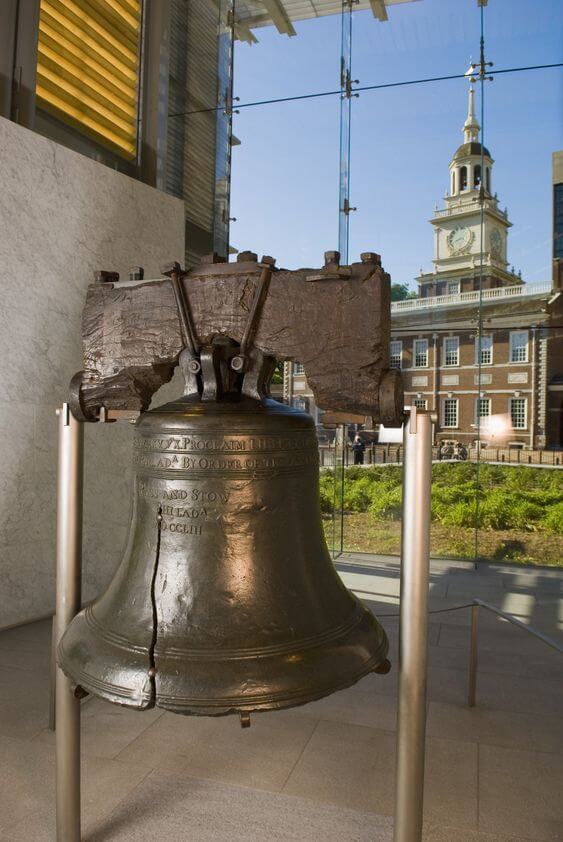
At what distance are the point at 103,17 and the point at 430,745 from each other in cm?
644

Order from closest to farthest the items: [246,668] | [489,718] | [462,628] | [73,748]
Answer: [246,668], [73,748], [489,718], [462,628]

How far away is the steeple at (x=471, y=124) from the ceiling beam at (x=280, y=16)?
2618mm

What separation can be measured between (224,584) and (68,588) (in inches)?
34.3

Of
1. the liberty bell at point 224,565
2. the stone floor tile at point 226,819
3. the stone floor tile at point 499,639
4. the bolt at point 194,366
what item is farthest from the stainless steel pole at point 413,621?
the stone floor tile at point 499,639

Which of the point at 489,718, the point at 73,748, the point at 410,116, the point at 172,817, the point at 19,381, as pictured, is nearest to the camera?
the point at 73,748

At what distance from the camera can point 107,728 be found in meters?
3.51

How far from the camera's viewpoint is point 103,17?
5734mm

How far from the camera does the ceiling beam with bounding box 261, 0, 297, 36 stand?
8.67 meters

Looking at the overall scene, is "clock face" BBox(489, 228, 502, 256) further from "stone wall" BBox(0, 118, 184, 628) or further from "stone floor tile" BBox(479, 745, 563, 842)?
"stone floor tile" BBox(479, 745, 563, 842)

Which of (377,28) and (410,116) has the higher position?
(377,28)

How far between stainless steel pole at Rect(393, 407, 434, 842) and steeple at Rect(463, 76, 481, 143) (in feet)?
24.1

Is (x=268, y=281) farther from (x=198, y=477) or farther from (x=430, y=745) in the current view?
(x=430, y=745)

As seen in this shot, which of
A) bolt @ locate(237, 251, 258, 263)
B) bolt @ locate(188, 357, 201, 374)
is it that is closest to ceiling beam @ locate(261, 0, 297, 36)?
bolt @ locate(237, 251, 258, 263)

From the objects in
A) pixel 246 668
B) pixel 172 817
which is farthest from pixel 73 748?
pixel 246 668
